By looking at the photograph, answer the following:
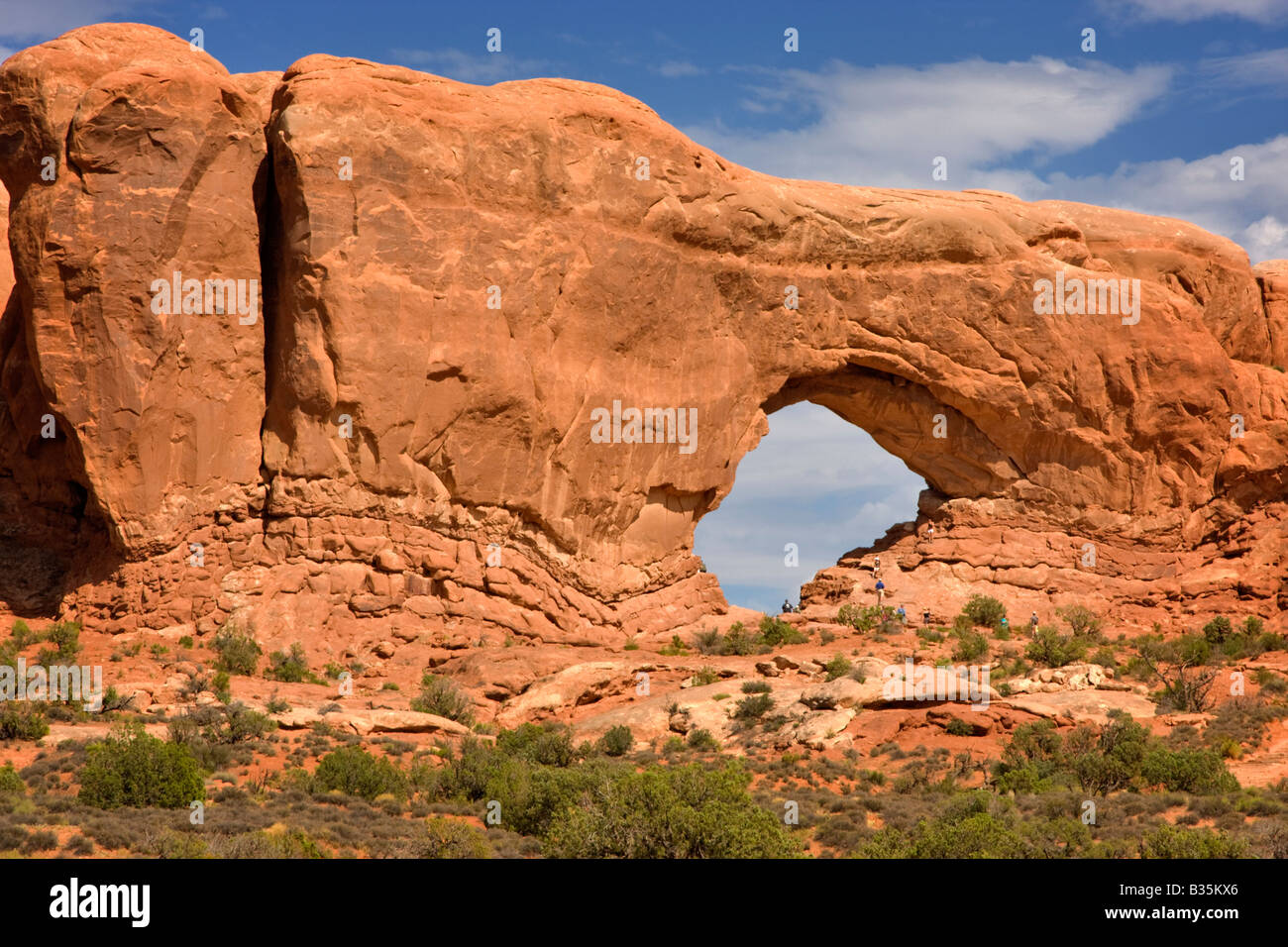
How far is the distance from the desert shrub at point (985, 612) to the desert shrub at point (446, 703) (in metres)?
11.9

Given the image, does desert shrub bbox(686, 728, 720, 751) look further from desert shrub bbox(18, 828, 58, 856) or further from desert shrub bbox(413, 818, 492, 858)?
desert shrub bbox(18, 828, 58, 856)

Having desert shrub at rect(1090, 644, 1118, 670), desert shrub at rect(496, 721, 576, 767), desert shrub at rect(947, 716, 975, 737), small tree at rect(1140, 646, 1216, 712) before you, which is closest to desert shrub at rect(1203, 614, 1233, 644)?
small tree at rect(1140, 646, 1216, 712)

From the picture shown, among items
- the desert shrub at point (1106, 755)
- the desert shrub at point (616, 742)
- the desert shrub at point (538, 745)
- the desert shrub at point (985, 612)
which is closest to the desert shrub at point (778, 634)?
the desert shrub at point (985, 612)

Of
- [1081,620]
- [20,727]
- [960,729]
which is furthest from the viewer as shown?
[1081,620]

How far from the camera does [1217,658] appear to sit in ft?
92.0

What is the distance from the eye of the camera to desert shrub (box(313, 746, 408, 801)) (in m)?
18.0

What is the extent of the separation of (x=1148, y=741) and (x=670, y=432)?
11231 mm

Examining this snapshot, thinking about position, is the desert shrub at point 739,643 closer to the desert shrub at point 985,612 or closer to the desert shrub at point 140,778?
the desert shrub at point 985,612

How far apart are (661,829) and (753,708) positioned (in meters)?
9.05

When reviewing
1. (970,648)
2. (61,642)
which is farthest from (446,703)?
(970,648)

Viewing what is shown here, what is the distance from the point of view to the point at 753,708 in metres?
22.8

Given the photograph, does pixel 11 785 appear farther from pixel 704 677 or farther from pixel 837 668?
pixel 837 668

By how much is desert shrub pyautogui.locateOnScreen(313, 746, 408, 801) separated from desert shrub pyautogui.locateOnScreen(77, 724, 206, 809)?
1643mm
